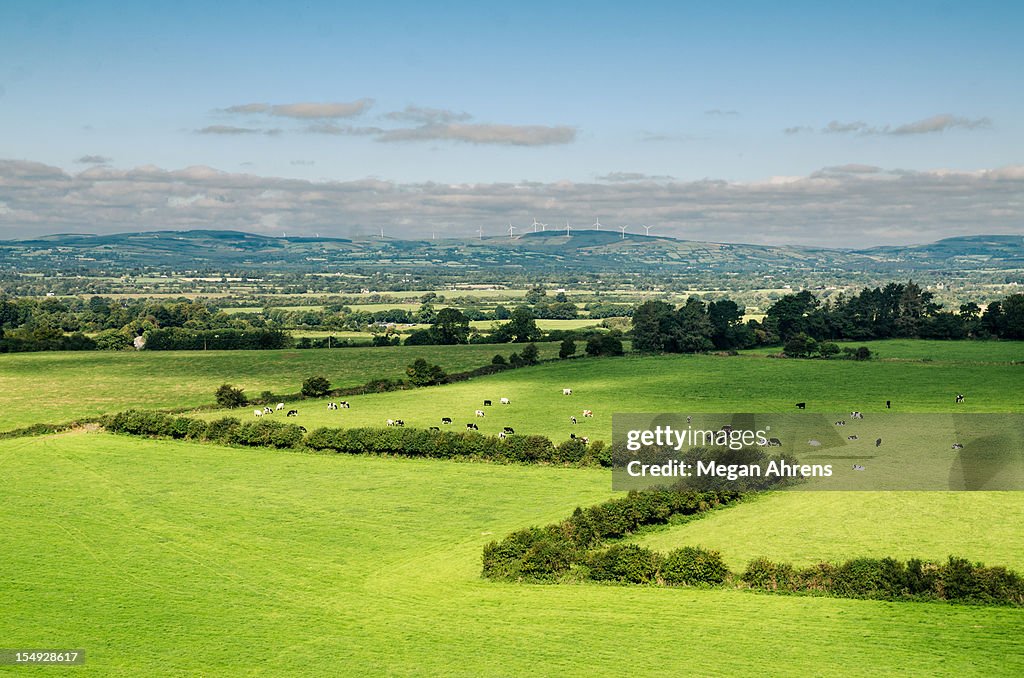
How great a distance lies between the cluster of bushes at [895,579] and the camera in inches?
1383

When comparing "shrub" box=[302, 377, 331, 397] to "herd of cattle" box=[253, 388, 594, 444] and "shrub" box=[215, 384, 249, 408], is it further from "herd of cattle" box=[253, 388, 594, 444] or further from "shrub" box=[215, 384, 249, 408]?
"shrub" box=[215, 384, 249, 408]

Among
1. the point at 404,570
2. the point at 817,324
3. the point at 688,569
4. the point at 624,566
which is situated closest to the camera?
the point at 688,569

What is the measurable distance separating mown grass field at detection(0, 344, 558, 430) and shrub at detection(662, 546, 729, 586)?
64.1m

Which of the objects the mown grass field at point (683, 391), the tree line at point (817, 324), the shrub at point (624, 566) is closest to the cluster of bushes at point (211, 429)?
the mown grass field at point (683, 391)

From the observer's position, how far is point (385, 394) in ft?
311

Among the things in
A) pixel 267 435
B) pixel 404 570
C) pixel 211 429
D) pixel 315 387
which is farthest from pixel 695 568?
pixel 315 387

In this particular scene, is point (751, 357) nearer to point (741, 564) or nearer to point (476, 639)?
point (741, 564)

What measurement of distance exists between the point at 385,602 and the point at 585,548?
34.2 ft

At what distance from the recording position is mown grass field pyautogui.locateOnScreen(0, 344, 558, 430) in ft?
296

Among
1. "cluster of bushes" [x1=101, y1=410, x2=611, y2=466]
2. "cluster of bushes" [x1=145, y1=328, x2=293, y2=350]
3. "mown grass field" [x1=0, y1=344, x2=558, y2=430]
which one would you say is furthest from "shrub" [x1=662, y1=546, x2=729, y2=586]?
"cluster of bushes" [x1=145, y1=328, x2=293, y2=350]

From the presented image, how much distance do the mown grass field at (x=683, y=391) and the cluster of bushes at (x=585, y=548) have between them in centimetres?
2319

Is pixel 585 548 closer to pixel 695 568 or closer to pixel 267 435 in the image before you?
pixel 695 568

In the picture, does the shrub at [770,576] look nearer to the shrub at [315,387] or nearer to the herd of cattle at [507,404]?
the herd of cattle at [507,404]

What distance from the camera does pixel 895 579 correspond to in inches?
1433
